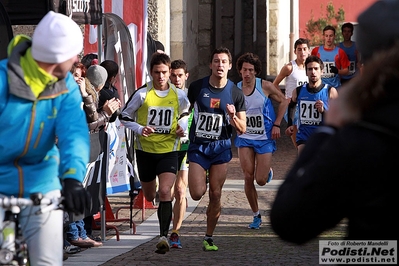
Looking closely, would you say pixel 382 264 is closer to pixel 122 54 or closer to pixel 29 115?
pixel 29 115

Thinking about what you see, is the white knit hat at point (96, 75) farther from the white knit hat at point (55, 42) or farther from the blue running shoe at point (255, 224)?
the white knit hat at point (55, 42)

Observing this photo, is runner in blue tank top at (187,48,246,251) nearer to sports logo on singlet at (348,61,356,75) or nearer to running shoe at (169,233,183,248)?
running shoe at (169,233,183,248)

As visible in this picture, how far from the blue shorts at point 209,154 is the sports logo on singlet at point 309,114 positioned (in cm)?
198

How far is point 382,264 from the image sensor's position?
2.43 metres

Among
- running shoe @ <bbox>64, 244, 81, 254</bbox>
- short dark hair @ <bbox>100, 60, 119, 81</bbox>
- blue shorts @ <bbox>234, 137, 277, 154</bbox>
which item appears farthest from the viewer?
blue shorts @ <bbox>234, 137, 277, 154</bbox>

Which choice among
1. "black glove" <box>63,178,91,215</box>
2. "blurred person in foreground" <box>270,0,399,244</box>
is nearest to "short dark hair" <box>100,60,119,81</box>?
"black glove" <box>63,178,91,215</box>

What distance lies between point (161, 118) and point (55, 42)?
5.02m

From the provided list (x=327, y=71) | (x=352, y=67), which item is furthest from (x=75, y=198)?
(x=352, y=67)

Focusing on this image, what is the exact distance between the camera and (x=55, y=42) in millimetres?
4039

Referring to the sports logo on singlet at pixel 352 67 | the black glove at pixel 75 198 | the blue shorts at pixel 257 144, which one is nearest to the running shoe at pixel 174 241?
the blue shorts at pixel 257 144

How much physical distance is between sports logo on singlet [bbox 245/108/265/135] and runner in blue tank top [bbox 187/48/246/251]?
4.43ft

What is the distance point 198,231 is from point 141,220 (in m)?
0.96

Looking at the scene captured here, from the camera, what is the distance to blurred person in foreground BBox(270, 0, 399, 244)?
7.13 ft

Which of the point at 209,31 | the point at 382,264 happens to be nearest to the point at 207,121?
the point at 382,264
